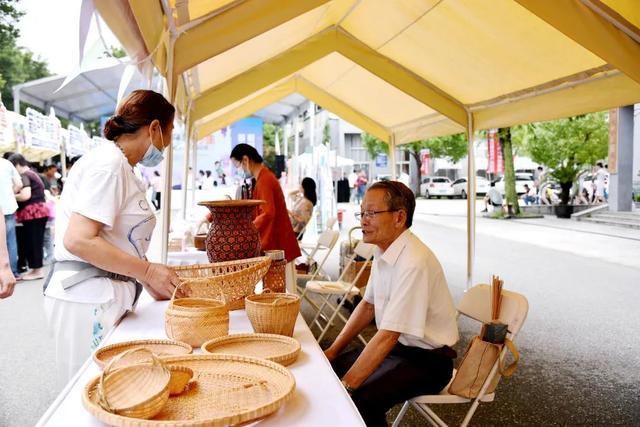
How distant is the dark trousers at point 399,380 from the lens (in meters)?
2.08

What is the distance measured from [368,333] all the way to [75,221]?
355cm

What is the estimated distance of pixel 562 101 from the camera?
4668 millimetres

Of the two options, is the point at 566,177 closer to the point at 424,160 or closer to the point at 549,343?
the point at 424,160

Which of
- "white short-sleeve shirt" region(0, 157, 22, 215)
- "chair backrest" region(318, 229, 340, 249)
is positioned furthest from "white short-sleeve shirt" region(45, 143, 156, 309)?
"white short-sleeve shirt" region(0, 157, 22, 215)

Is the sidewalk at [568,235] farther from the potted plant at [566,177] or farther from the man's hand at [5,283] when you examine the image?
the man's hand at [5,283]

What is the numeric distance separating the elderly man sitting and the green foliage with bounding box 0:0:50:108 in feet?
66.6

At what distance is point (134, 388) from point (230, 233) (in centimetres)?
107

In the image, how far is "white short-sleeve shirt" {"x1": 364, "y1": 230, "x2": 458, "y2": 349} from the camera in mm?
2014

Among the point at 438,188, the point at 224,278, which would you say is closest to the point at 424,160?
the point at 438,188

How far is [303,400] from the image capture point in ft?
4.04

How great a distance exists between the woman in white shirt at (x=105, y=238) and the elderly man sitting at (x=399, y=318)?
76 centimetres

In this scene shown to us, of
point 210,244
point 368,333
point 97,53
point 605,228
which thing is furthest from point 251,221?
point 605,228

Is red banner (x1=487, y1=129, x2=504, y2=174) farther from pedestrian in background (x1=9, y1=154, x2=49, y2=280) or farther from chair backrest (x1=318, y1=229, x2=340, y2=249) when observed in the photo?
chair backrest (x1=318, y1=229, x2=340, y2=249)

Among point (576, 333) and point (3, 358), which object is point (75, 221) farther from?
point (576, 333)
